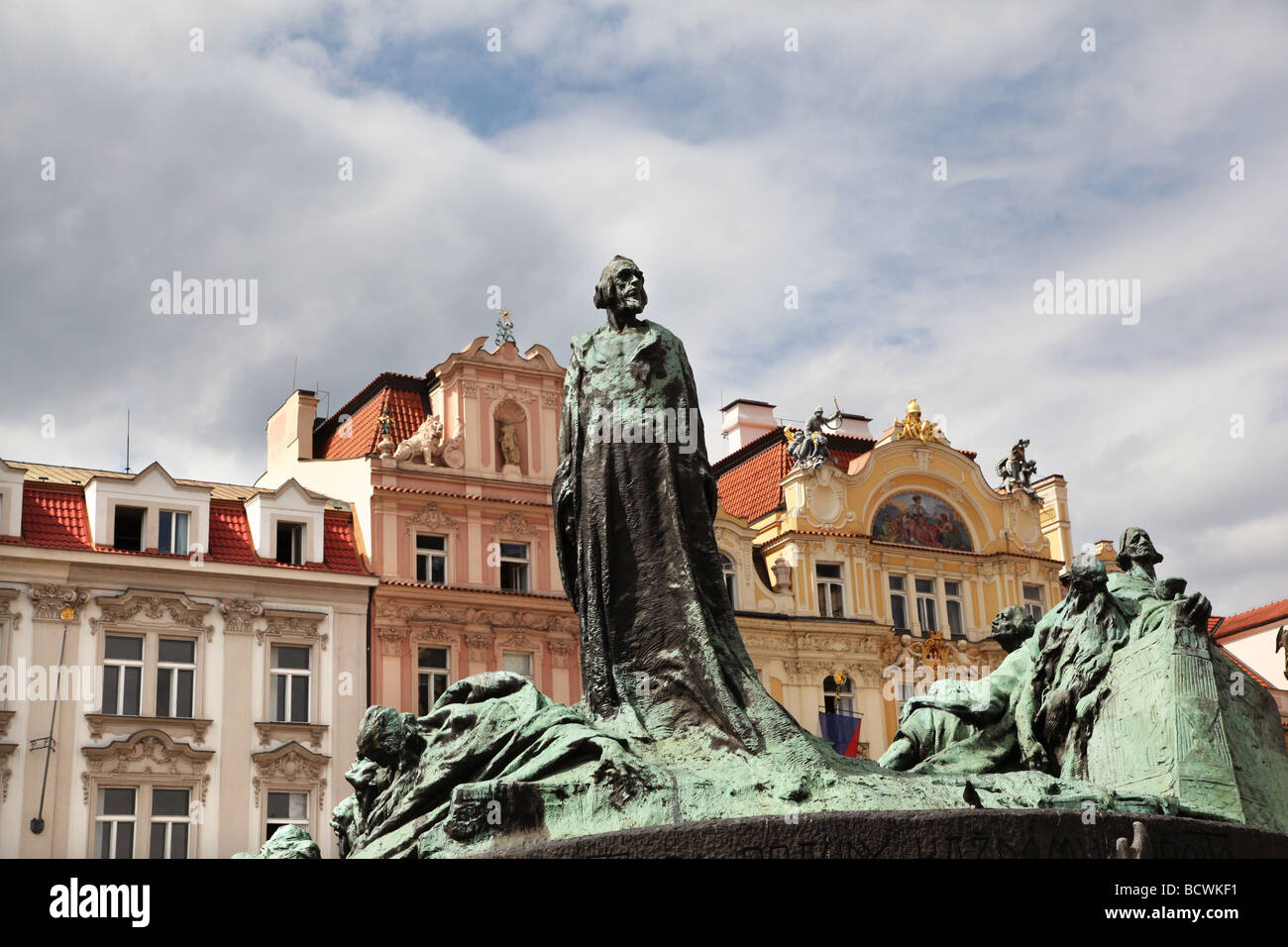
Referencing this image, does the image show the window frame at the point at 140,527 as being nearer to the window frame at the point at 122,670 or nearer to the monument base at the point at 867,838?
the window frame at the point at 122,670

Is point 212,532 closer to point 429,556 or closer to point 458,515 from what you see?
point 429,556

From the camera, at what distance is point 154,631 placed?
26766mm

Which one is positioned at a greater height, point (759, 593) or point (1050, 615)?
point (759, 593)

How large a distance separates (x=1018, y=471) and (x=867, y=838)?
32107 mm

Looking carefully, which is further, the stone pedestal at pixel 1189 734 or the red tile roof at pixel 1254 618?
the red tile roof at pixel 1254 618

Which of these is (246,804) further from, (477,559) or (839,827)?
(839,827)

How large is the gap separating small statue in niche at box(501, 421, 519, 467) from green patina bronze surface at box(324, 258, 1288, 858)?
23.5 meters

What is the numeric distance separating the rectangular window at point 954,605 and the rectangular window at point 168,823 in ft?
54.0

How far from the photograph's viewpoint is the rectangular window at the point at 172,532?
1085 inches

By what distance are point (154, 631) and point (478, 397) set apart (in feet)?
26.1

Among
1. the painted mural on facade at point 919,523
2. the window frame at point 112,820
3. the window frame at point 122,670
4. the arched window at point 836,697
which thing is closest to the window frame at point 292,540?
the window frame at point 122,670

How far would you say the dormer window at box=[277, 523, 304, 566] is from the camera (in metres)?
28.8

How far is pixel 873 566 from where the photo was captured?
112 ft
